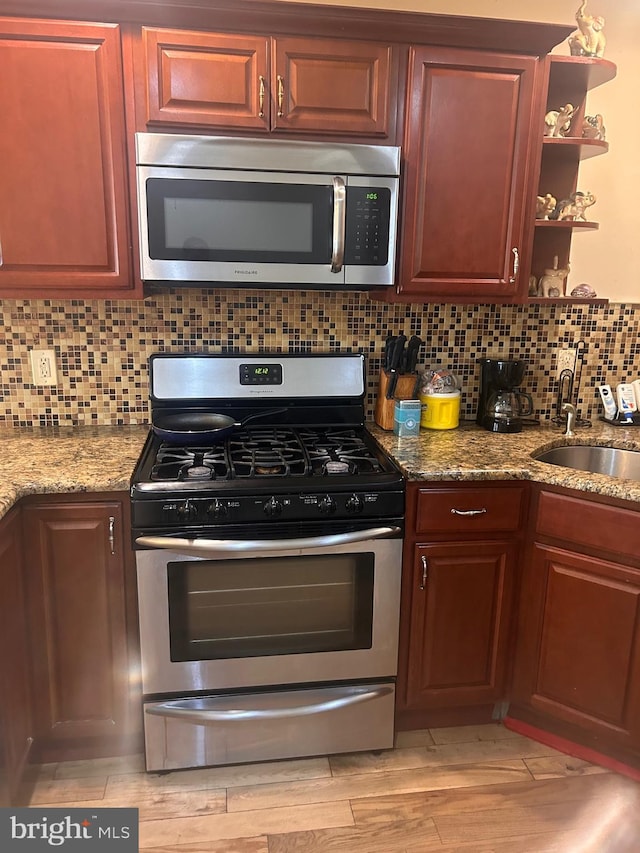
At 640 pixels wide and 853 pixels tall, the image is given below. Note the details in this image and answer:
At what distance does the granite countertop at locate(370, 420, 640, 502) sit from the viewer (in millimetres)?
1825

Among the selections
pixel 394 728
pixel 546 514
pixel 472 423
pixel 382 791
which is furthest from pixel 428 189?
pixel 382 791

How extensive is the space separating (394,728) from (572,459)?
1.11m

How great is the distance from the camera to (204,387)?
2221mm

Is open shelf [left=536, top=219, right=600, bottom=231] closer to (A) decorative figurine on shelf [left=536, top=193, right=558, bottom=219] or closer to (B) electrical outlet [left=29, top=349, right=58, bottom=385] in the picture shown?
(A) decorative figurine on shelf [left=536, top=193, right=558, bottom=219]

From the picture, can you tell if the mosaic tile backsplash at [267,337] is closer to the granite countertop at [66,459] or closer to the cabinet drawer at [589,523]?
the granite countertop at [66,459]

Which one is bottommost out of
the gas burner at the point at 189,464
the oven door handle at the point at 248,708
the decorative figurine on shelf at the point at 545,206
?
the oven door handle at the point at 248,708

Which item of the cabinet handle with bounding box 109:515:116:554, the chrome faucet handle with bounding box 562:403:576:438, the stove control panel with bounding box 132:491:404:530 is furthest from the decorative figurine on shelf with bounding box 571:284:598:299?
the cabinet handle with bounding box 109:515:116:554

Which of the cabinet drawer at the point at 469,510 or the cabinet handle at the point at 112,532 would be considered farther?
the cabinet drawer at the point at 469,510

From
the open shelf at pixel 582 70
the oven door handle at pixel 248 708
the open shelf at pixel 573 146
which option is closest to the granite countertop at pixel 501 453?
the oven door handle at pixel 248 708

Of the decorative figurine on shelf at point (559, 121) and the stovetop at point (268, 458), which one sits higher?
the decorative figurine on shelf at point (559, 121)

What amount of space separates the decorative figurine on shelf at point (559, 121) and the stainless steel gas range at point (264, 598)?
1230 millimetres

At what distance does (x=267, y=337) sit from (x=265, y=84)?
818mm

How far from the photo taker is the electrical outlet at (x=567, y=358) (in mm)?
2465

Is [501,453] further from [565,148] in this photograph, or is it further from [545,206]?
[565,148]
